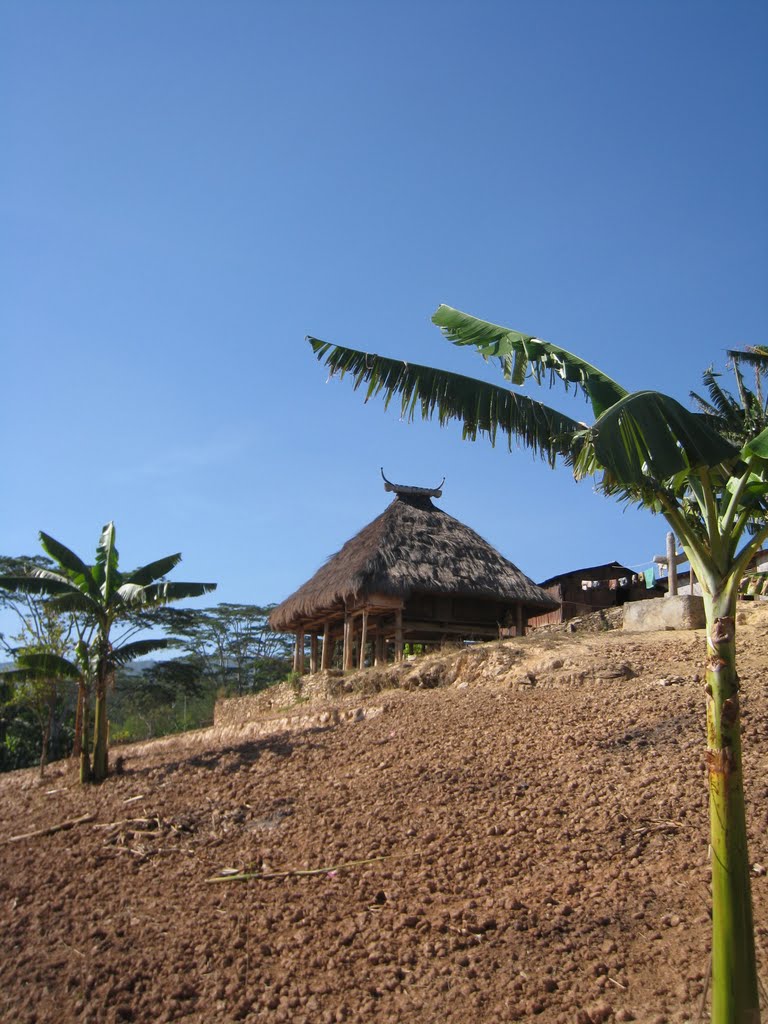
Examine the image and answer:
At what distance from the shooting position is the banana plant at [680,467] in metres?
3.68

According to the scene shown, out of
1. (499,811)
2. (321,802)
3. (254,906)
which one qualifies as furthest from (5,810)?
(499,811)

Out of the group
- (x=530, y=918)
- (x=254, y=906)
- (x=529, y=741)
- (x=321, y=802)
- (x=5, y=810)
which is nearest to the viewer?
(x=530, y=918)

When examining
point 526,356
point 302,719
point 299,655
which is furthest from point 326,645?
point 526,356

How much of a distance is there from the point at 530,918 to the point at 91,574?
8124mm

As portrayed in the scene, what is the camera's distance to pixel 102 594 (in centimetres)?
1166

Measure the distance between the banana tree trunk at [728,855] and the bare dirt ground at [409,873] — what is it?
0.55 m

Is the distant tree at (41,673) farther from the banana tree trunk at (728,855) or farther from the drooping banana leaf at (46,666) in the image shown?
the banana tree trunk at (728,855)

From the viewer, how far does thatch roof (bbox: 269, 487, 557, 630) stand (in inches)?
657

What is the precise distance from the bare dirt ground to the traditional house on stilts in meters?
6.44

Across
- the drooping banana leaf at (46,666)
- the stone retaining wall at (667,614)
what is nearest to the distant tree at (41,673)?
the drooping banana leaf at (46,666)

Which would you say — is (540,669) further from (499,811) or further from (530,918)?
(530,918)

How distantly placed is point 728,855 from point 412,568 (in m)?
13.5

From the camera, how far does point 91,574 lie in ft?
38.1

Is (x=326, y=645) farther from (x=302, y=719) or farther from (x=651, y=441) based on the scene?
(x=651, y=441)
